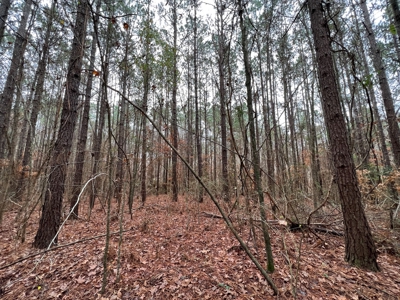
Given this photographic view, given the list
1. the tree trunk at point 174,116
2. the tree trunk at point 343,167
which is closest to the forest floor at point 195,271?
the tree trunk at point 343,167

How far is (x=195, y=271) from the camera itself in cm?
279

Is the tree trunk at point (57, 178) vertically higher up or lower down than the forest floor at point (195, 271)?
higher up

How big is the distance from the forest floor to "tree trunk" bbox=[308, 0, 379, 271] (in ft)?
0.85

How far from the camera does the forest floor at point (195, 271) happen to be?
2285mm

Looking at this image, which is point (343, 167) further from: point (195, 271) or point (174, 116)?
point (174, 116)

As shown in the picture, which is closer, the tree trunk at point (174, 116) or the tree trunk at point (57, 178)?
the tree trunk at point (57, 178)

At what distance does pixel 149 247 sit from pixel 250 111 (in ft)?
10.5

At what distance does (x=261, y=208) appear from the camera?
2.11 m

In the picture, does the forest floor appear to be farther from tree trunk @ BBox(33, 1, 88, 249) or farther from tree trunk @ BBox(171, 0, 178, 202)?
tree trunk @ BBox(171, 0, 178, 202)

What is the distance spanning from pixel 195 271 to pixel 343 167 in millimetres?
2737

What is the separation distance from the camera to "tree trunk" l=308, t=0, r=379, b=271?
2.66 m

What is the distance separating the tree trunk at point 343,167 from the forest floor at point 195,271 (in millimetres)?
260

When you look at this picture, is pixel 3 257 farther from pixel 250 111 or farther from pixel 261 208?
pixel 250 111

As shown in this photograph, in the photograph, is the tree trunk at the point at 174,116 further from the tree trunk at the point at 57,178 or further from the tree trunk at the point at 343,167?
the tree trunk at the point at 343,167
